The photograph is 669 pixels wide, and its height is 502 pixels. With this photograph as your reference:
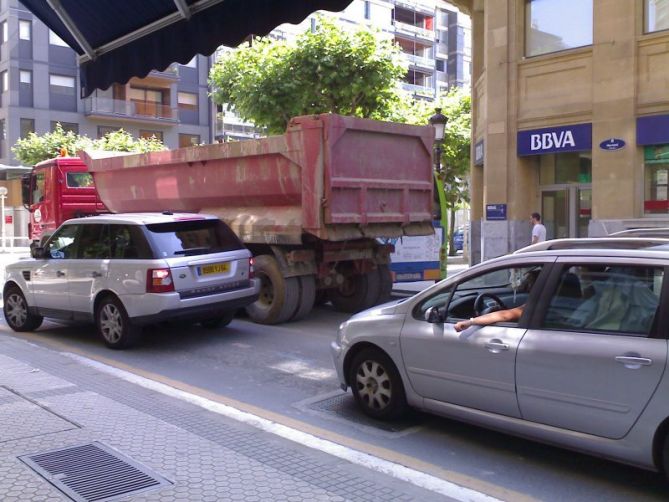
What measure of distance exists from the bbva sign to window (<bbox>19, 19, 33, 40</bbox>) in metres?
36.1

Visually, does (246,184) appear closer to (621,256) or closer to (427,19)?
(621,256)

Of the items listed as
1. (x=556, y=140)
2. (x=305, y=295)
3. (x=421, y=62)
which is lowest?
(x=305, y=295)

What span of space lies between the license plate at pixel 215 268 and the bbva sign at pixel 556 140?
946cm

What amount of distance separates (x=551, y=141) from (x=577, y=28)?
258 centimetres

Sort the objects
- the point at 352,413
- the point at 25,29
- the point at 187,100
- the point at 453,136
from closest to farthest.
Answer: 1. the point at 352,413
2. the point at 453,136
3. the point at 25,29
4. the point at 187,100

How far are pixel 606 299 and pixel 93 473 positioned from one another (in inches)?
136

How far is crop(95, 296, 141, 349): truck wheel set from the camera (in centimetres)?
812

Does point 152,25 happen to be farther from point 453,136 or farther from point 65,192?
point 453,136

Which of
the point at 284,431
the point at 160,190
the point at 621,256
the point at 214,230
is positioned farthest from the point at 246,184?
the point at 621,256

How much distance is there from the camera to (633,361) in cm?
382

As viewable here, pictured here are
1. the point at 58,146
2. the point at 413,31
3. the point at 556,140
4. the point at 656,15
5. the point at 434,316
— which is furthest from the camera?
the point at 413,31

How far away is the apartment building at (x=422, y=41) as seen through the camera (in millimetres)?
51750

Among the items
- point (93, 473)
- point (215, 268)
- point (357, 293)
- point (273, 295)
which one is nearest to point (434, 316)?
point (93, 473)

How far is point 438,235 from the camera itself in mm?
12414
